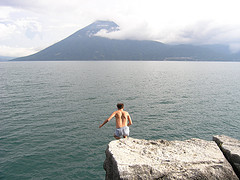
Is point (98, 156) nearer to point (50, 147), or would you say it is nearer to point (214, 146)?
point (50, 147)

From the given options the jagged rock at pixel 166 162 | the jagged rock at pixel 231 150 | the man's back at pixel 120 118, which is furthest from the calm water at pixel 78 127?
the jagged rock at pixel 231 150

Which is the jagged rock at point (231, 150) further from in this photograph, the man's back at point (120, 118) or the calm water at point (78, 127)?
the calm water at point (78, 127)

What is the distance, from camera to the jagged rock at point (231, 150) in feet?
26.9

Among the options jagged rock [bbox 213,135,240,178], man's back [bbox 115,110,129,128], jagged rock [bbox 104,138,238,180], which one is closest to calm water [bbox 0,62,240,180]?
man's back [bbox 115,110,129,128]

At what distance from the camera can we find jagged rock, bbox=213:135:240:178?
8.21 m

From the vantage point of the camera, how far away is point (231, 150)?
8.89 metres

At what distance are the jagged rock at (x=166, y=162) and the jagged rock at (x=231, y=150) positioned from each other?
2.16ft

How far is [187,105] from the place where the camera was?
105 feet

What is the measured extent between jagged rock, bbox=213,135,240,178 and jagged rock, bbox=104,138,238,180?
0.66 m

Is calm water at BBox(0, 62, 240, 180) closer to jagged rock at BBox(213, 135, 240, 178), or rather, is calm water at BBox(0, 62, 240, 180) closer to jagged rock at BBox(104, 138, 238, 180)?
jagged rock at BBox(104, 138, 238, 180)

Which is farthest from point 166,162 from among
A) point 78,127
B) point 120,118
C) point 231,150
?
point 78,127

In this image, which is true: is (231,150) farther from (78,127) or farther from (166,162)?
(78,127)

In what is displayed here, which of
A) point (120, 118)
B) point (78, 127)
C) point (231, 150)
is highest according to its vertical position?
point (120, 118)

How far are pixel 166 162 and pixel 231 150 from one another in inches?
163
